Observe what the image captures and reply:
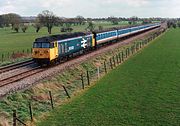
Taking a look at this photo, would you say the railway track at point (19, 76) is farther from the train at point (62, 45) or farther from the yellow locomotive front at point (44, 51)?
the train at point (62, 45)

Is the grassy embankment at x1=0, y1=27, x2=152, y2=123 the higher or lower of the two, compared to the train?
lower

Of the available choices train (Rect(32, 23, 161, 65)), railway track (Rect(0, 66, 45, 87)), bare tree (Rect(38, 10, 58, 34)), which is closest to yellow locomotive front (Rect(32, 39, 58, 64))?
train (Rect(32, 23, 161, 65))

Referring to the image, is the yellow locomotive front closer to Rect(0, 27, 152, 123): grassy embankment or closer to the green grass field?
Rect(0, 27, 152, 123): grassy embankment

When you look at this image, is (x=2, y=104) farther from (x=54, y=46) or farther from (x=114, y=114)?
(x=54, y=46)

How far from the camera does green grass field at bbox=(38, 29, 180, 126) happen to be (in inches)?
747

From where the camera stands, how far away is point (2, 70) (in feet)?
108

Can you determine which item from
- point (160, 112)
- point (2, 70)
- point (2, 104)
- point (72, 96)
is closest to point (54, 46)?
point (2, 70)

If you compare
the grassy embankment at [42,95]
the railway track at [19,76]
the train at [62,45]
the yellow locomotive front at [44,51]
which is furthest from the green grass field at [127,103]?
the train at [62,45]

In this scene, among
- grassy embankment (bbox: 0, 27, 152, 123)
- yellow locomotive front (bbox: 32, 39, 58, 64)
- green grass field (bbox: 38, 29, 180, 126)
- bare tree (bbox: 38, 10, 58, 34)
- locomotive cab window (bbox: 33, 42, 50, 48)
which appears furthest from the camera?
bare tree (bbox: 38, 10, 58, 34)

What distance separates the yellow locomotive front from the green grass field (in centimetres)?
646

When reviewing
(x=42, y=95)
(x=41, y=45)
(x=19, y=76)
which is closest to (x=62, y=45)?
(x=41, y=45)

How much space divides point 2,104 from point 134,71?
17.8 meters

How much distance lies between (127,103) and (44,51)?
14510 mm

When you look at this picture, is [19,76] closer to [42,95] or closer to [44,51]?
[44,51]
